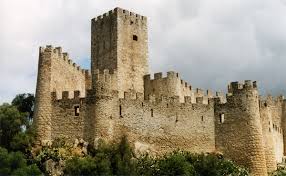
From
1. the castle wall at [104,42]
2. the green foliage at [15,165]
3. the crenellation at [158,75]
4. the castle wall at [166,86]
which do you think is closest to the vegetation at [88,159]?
the green foliage at [15,165]

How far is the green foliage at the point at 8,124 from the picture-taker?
2071 inches

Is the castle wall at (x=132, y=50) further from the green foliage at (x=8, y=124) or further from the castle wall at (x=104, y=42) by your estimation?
the green foliage at (x=8, y=124)

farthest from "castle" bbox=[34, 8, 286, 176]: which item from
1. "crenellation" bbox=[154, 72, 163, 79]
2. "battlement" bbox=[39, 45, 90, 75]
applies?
"crenellation" bbox=[154, 72, 163, 79]

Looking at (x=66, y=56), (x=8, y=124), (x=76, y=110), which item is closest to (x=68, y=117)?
(x=76, y=110)

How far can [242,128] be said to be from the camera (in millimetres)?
55031

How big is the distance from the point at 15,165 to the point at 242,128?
17.3 m

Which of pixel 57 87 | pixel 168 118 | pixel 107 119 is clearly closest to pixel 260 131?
pixel 168 118

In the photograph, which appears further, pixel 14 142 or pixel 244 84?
pixel 244 84

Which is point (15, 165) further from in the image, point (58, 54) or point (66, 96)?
→ point (58, 54)

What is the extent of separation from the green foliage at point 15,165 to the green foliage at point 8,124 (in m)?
2.80

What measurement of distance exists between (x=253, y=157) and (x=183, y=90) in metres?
11.0

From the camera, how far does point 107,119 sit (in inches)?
2072

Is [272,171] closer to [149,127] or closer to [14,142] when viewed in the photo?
[149,127]

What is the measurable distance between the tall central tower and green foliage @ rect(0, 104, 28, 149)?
10.4m
